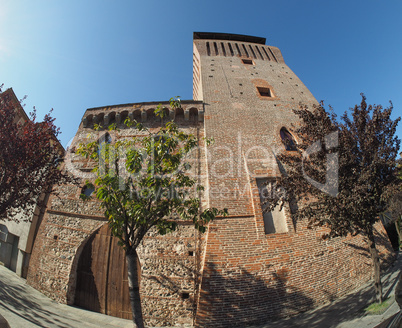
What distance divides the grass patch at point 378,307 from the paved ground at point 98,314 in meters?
0.12

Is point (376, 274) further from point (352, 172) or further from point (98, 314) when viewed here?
point (98, 314)

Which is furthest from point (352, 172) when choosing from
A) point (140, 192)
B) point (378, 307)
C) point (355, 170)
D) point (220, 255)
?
point (140, 192)

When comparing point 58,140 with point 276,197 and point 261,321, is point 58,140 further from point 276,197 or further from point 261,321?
point 261,321

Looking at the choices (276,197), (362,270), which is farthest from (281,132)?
(362,270)

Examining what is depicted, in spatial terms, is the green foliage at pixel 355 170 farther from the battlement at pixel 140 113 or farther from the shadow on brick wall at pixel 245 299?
the battlement at pixel 140 113

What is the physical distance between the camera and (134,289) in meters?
3.77

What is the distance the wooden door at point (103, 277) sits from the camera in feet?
19.8

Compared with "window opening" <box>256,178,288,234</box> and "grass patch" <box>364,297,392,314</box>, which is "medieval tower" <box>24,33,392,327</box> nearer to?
"window opening" <box>256,178,288,234</box>

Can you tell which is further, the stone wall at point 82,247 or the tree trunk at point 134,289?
the stone wall at point 82,247

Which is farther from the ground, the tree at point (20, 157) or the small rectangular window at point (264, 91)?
the small rectangular window at point (264, 91)

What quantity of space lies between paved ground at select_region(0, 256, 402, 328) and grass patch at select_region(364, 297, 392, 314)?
0.12 m

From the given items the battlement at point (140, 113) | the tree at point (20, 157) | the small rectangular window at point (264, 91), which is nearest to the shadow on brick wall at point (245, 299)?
the tree at point (20, 157)

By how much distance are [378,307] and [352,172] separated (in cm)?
341

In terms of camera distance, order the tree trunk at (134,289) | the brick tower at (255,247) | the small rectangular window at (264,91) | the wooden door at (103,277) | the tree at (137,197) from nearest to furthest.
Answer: the tree trunk at (134,289)
the tree at (137,197)
the brick tower at (255,247)
the wooden door at (103,277)
the small rectangular window at (264,91)
